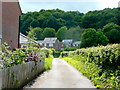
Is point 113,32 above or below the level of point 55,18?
below

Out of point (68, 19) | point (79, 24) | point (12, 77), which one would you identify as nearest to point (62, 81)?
point (12, 77)

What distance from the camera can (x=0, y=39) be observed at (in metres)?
18.2

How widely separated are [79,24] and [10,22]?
3041 inches

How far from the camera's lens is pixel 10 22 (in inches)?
843

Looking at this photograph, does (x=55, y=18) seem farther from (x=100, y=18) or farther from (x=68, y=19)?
(x=100, y=18)

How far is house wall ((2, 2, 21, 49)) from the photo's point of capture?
19453mm

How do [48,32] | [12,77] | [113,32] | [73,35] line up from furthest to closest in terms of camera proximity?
[73,35] → [48,32] → [113,32] → [12,77]

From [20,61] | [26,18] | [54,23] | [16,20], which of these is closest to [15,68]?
[20,61]

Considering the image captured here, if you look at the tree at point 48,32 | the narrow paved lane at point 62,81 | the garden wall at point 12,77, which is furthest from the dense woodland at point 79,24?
the garden wall at point 12,77

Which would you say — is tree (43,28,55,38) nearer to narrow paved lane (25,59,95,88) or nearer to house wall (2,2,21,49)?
house wall (2,2,21,49)

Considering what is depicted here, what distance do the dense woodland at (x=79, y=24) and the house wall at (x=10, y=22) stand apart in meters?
30.3

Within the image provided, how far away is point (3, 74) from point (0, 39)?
13.0 meters

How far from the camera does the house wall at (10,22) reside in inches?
766

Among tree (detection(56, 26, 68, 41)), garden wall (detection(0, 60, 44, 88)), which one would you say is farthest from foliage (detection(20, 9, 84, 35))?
garden wall (detection(0, 60, 44, 88))
